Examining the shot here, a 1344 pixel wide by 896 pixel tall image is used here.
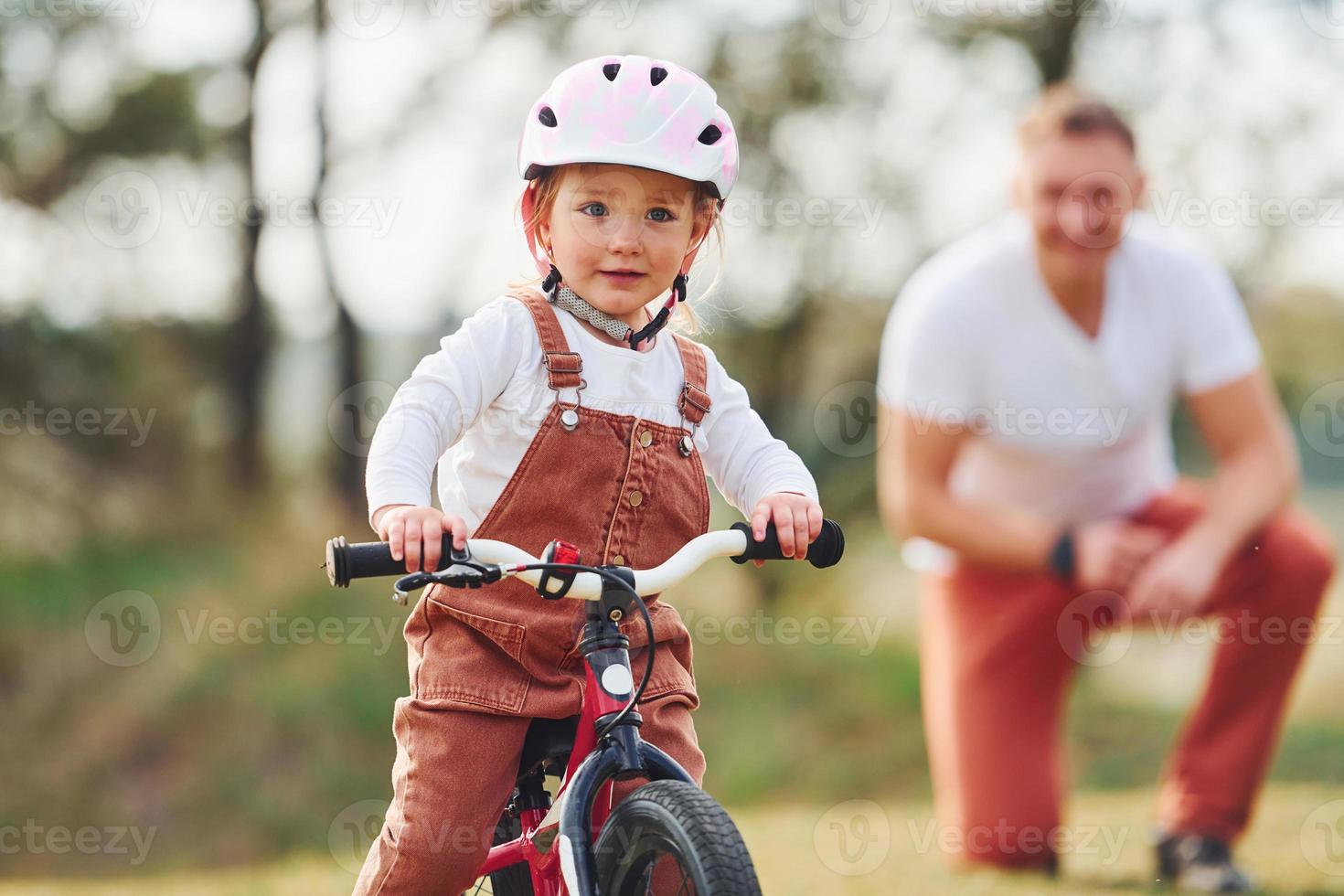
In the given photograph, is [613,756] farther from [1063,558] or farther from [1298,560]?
[1298,560]

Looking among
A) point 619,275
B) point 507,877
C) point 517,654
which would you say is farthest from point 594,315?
point 507,877

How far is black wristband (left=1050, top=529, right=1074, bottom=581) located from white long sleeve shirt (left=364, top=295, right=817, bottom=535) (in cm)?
297

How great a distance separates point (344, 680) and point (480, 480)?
18.1ft

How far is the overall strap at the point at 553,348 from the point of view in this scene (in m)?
2.38

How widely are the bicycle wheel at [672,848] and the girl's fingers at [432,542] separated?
1.48 ft

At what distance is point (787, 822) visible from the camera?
593 centimetres

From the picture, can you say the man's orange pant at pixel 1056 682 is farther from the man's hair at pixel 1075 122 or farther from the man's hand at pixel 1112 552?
the man's hair at pixel 1075 122

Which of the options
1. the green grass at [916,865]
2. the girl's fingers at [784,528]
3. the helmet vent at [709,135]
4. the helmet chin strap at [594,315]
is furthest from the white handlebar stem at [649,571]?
the green grass at [916,865]

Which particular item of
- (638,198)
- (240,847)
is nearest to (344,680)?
(240,847)

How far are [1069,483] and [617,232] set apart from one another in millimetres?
3505

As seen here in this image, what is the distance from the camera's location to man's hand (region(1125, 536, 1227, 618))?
5.00 m

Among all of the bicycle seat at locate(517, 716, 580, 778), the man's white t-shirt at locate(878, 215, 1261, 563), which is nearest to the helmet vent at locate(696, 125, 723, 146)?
the bicycle seat at locate(517, 716, 580, 778)

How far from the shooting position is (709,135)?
2.51 m

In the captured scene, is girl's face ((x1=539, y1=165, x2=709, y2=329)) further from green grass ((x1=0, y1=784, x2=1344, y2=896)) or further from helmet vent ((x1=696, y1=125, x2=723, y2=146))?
green grass ((x1=0, y1=784, x2=1344, y2=896))
